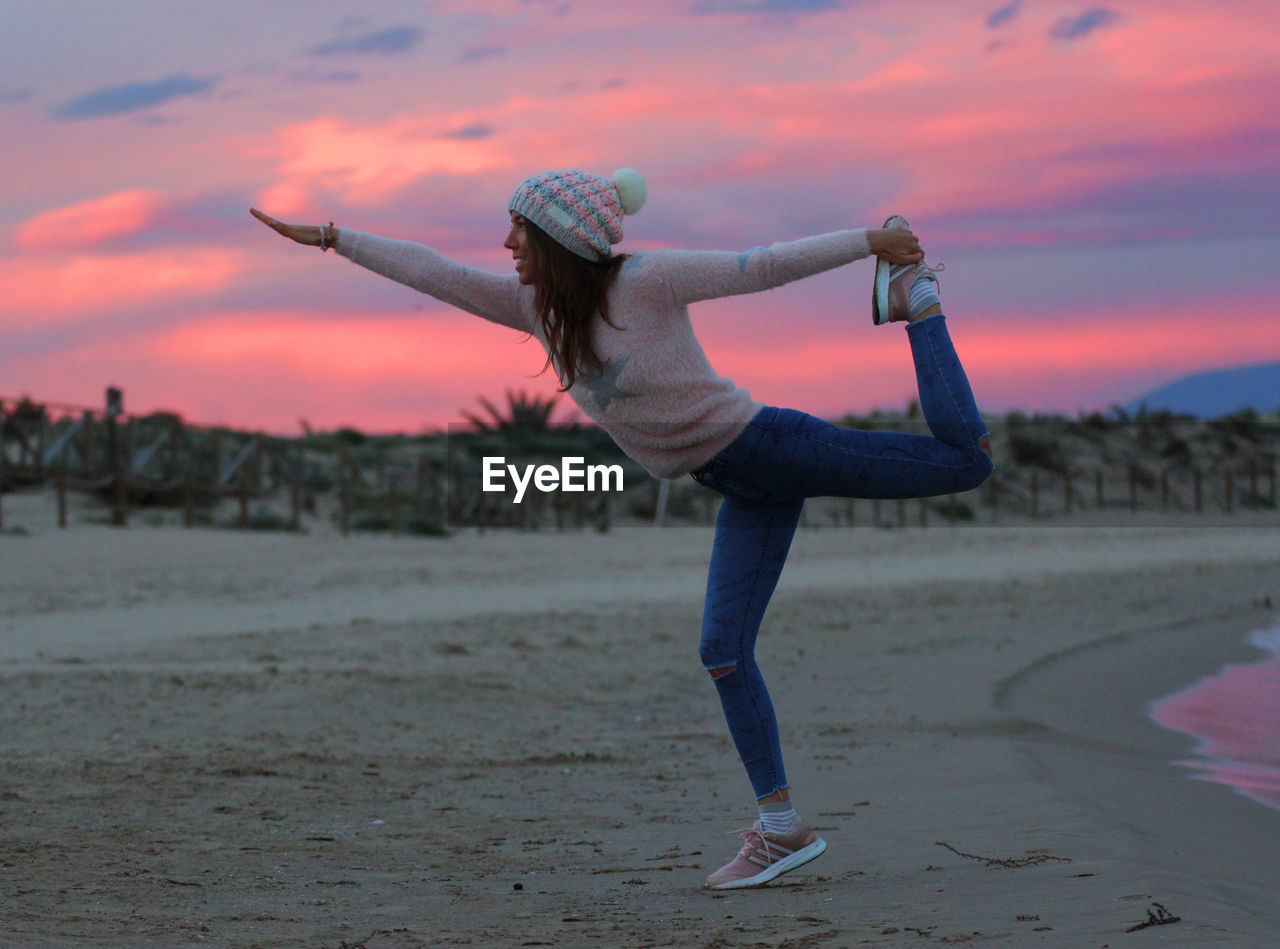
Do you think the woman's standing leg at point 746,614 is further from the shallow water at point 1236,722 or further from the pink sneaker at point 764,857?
the shallow water at point 1236,722

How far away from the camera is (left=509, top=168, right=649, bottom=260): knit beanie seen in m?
3.40

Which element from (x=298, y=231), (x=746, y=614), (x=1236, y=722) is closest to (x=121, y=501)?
(x=1236, y=722)

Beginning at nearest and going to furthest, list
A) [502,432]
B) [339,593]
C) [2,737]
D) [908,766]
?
[908,766] < [2,737] < [339,593] < [502,432]

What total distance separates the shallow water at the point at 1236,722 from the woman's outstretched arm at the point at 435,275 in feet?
10.6

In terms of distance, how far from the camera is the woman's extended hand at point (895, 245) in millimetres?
3371

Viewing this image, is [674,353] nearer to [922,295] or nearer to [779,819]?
[922,295]

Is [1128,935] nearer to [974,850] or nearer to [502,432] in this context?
[974,850]

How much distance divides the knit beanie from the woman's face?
1.4 inches

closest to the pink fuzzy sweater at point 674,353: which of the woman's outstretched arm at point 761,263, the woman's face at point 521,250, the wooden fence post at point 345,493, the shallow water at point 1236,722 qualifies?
the woman's outstretched arm at point 761,263

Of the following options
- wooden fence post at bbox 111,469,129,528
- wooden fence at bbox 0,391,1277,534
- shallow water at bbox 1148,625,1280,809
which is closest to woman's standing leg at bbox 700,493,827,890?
shallow water at bbox 1148,625,1280,809

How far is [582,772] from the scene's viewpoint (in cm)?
577

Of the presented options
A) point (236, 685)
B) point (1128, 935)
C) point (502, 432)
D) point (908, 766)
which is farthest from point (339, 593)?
point (502, 432)

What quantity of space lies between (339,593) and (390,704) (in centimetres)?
655

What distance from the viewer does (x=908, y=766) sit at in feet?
17.9
